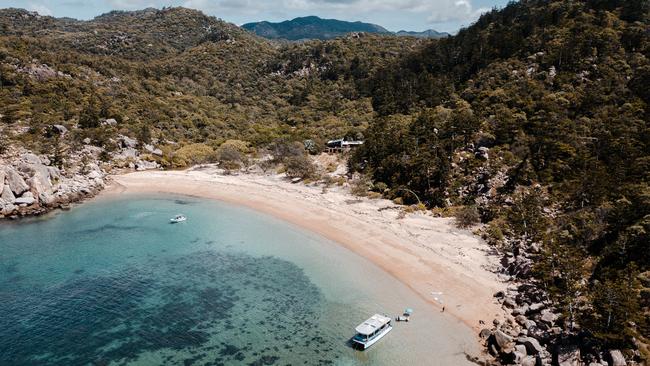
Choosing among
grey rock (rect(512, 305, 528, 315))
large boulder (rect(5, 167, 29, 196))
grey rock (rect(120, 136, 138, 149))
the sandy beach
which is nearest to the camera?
grey rock (rect(512, 305, 528, 315))

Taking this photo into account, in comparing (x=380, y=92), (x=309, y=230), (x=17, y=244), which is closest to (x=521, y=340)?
(x=309, y=230)

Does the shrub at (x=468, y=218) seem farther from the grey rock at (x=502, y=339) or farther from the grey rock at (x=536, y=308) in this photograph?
the grey rock at (x=502, y=339)

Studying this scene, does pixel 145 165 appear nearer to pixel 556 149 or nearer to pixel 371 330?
pixel 371 330

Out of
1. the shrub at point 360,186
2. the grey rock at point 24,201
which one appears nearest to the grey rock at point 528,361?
the shrub at point 360,186

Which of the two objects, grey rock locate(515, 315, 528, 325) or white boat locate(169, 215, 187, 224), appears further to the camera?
white boat locate(169, 215, 187, 224)

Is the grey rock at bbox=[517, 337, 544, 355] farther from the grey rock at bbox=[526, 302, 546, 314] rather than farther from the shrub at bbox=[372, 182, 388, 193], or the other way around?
the shrub at bbox=[372, 182, 388, 193]

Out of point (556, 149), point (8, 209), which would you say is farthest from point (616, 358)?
point (8, 209)

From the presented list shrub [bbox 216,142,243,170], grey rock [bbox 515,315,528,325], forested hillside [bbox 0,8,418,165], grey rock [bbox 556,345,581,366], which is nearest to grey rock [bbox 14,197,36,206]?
forested hillside [bbox 0,8,418,165]
